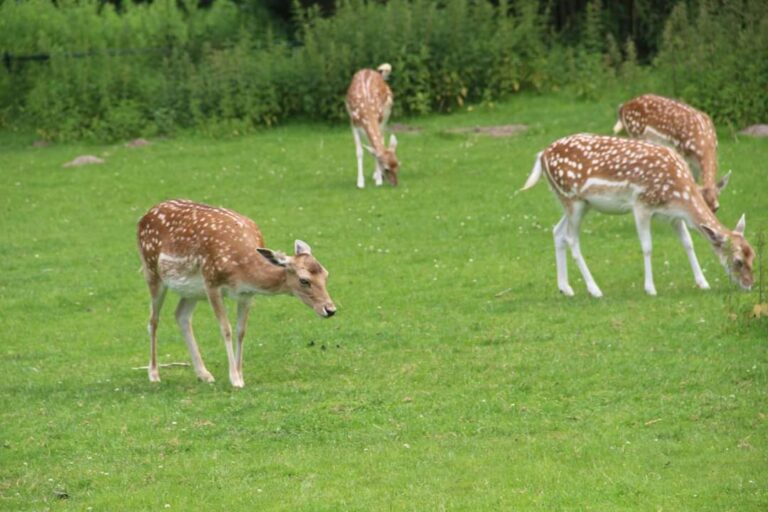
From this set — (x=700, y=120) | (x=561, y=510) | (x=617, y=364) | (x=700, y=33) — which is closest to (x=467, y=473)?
(x=561, y=510)

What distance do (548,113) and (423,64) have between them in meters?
2.37

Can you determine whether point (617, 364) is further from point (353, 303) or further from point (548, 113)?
point (548, 113)

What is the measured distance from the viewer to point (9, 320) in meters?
14.8

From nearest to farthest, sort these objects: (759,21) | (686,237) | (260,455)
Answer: (260,455) < (686,237) < (759,21)

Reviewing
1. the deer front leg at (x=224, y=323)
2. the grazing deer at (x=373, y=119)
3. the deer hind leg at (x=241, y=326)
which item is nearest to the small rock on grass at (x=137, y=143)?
the grazing deer at (x=373, y=119)

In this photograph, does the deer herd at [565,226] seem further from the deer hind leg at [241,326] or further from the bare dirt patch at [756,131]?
the bare dirt patch at [756,131]

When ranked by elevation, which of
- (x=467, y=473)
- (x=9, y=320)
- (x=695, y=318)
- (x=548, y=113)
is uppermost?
(x=467, y=473)

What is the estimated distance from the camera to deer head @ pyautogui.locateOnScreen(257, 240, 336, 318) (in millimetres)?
10727

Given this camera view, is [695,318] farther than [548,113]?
No

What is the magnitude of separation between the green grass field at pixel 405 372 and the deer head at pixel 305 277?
0.66 metres

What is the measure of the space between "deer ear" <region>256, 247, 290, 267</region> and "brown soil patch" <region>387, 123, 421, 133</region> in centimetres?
1463

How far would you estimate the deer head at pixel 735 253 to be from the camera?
13.2m

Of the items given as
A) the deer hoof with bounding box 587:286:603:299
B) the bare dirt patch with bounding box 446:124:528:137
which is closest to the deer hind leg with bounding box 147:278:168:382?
the deer hoof with bounding box 587:286:603:299

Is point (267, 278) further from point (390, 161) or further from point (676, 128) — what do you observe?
point (390, 161)
